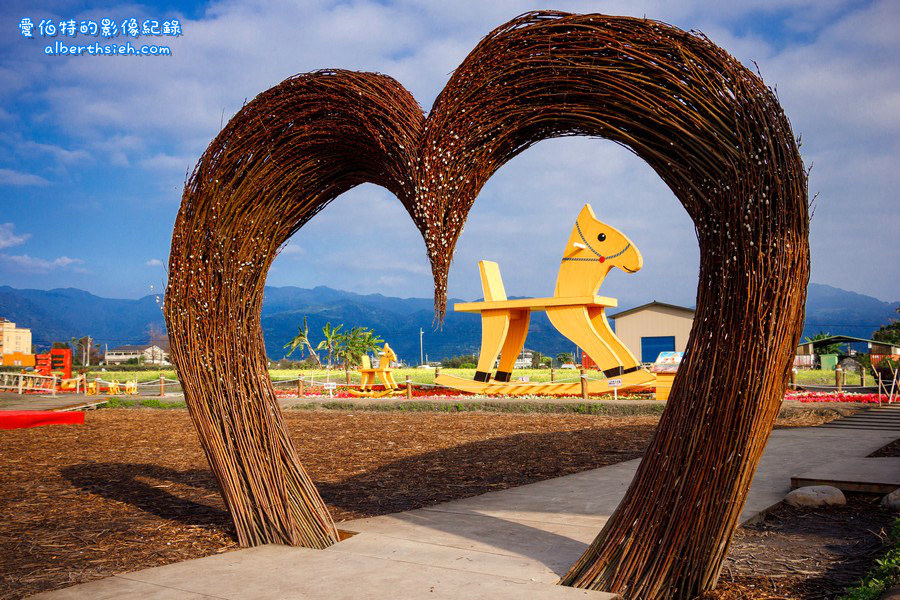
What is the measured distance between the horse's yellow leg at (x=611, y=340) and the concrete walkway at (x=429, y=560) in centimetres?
1112

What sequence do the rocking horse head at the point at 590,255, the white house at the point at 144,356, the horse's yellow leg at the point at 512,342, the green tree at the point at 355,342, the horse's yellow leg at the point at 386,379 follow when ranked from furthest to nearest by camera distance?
the white house at the point at 144,356 → the green tree at the point at 355,342 → the horse's yellow leg at the point at 386,379 → the horse's yellow leg at the point at 512,342 → the rocking horse head at the point at 590,255

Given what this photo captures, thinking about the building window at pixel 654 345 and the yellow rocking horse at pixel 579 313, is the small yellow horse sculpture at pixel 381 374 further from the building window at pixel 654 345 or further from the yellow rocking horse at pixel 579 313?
the building window at pixel 654 345

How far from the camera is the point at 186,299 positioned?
4562mm

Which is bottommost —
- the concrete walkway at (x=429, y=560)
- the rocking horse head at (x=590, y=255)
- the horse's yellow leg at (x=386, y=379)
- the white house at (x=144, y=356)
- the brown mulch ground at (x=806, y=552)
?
the brown mulch ground at (x=806, y=552)

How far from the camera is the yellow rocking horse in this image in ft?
55.7

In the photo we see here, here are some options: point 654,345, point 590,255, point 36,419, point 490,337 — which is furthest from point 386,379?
point 654,345

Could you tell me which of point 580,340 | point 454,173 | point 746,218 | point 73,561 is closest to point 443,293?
point 454,173

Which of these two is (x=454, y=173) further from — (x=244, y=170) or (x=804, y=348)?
(x=804, y=348)

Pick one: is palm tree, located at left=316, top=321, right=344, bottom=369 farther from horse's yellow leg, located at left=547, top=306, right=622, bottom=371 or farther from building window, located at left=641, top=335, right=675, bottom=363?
horse's yellow leg, located at left=547, top=306, right=622, bottom=371

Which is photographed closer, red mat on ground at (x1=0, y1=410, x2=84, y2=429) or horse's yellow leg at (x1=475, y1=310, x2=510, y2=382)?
red mat on ground at (x1=0, y1=410, x2=84, y2=429)

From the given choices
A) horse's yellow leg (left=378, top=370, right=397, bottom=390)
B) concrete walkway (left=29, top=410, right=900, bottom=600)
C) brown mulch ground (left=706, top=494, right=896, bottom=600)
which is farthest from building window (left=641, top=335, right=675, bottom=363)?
brown mulch ground (left=706, top=494, right=896, bottom=600)

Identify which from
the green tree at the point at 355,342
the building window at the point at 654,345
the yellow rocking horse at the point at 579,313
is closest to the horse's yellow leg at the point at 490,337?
the yellow rocking horse at the point at 579,313

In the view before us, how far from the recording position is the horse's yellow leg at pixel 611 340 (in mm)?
17219

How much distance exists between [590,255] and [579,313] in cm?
150
